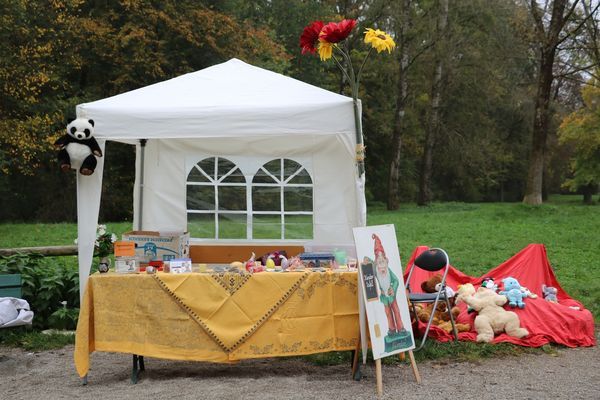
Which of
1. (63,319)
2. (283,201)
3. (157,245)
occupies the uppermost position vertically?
(283,201)

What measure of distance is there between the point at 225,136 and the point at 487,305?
114 inches

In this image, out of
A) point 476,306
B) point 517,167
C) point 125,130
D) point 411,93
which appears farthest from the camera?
point 517,167

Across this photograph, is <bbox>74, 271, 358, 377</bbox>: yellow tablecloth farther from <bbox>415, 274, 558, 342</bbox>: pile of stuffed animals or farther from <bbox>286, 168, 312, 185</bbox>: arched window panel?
<bbox>286, 168, 312, 185</bbox>: arched window panel

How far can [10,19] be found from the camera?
1496 cm

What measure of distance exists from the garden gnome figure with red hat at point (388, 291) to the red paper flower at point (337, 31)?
1.55 metres

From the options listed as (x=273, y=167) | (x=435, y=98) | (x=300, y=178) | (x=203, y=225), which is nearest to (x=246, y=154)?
(x=273, y=167)

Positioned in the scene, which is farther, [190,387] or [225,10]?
[225,10]

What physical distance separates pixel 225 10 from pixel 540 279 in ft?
51.4

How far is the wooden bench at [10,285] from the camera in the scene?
571 centimetres

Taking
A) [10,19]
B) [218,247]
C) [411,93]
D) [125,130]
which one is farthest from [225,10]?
[125,130]

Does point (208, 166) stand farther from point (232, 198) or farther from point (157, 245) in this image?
point (157, 245)

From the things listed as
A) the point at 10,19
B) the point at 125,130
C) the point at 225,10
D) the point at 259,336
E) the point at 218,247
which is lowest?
the point at 259,336

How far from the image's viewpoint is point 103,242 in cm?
511

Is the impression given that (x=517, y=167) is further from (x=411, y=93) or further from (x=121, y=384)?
(x=121, y=384)
